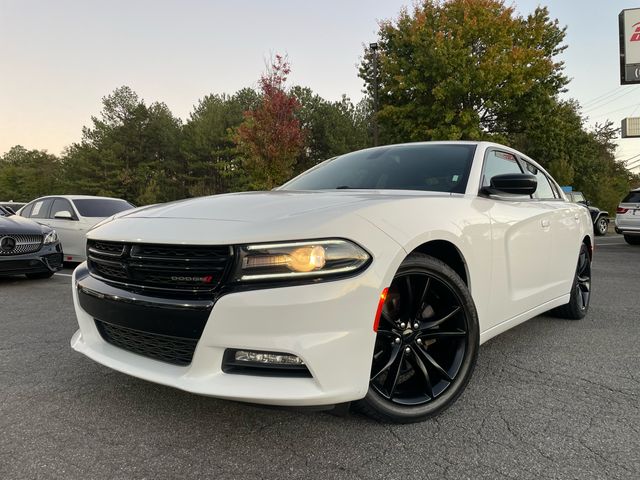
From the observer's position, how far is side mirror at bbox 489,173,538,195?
8.48 feet

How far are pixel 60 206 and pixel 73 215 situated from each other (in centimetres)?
66

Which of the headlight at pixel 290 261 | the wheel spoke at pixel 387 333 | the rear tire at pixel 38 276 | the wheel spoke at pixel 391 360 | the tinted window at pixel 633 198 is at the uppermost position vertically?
the headlight at pixel 290 261

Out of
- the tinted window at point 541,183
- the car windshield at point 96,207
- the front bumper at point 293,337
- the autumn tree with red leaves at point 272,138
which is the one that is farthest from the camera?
the autumn tree with red leaves at point 272,138

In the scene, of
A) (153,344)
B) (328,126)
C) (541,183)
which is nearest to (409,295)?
(153,344)

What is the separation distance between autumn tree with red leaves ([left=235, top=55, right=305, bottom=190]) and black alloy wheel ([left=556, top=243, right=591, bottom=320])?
11.8 m

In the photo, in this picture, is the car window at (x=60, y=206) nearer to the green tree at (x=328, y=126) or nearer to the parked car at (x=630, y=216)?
the parked car at (x=630, y=216)

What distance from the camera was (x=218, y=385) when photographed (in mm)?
1730

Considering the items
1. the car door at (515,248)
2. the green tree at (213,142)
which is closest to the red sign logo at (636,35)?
the car door at (515,248)

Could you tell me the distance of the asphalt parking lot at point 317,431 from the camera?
1.76 m

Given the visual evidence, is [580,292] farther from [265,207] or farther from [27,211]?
[27,211]

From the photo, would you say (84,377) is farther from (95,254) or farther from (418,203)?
(418,203)

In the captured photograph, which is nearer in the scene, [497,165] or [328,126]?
[497,165]

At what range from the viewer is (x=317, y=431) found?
2.04m

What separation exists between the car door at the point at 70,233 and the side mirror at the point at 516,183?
24.1 ft
